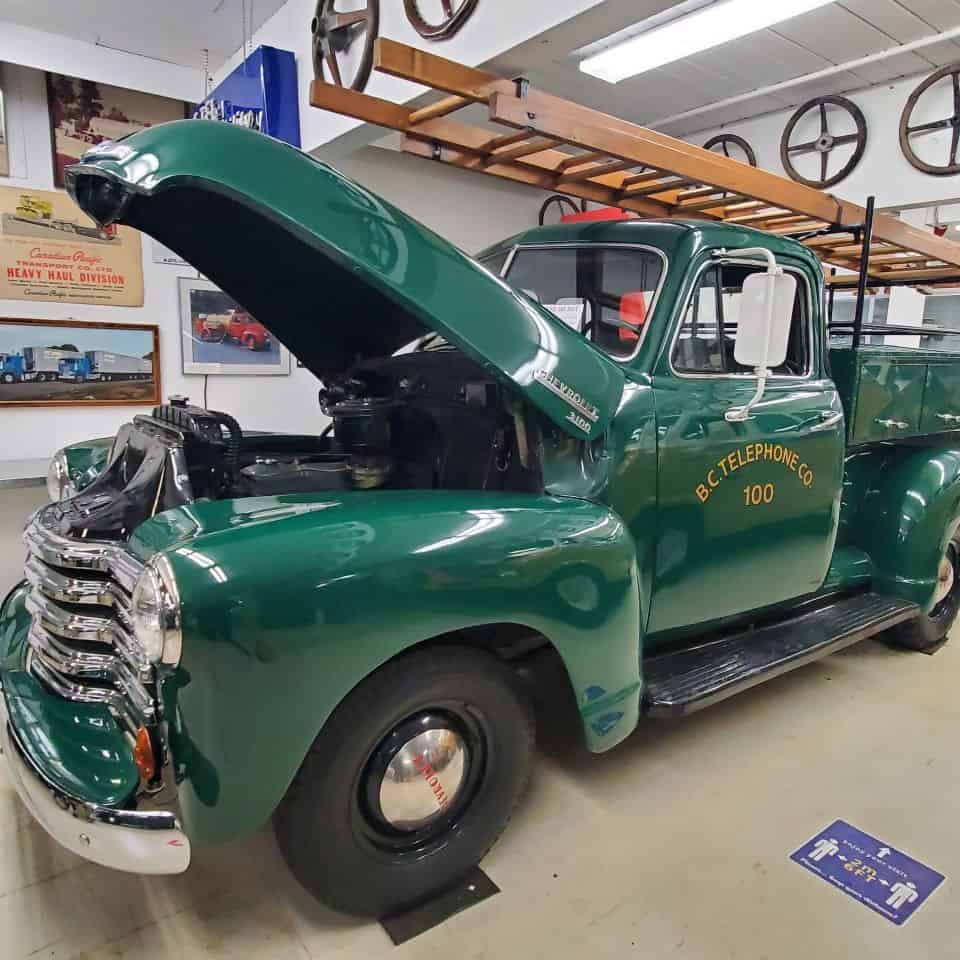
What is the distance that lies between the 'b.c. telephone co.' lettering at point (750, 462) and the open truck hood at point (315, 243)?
47cm

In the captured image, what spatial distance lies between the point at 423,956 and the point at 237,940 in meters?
0.46

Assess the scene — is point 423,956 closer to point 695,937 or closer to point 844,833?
point 695,937

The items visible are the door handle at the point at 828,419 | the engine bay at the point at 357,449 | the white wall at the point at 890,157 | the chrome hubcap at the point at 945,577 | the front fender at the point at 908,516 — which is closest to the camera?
the engine bay at the point at 357,449

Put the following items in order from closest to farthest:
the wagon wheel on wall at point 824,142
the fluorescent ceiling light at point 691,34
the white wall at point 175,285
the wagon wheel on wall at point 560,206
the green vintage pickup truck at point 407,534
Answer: the green vintage pickup truck at point 407,534
the fluorescent ceiling light at point 691,34
the white wall at point 175,285
the wagon wheel on wall at point 824,142
the wagon wheel on wall at point 560,206

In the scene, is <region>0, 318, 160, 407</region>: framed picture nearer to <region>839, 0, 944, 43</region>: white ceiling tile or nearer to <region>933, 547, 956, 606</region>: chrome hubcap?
<region>933, 547, 956, 606</region>: chrome hubcap

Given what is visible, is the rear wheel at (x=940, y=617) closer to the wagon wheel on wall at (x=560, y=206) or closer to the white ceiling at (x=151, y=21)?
the wagon wheel on wall at (x=560, y=206)

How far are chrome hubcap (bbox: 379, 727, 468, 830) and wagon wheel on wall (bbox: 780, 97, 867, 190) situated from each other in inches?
214

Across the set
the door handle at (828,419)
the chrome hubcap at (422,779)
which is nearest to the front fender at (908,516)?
the door handle at (828,419)

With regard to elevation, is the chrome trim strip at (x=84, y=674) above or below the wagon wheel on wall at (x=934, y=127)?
below

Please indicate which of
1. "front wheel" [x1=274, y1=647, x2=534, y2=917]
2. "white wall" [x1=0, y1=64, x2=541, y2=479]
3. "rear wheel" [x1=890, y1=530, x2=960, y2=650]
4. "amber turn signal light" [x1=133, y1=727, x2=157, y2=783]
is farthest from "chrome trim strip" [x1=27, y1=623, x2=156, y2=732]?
"rear wheel" [x1=890, y1=530, x2=960, y2=650]

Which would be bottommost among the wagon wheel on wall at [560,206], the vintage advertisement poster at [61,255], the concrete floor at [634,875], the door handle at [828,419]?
the concrete floor at [634,875]

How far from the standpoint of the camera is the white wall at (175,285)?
13.7 ft

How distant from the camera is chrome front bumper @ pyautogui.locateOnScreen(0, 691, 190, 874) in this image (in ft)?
4.51

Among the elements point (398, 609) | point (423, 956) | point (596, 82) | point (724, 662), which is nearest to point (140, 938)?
point (423, 956)
